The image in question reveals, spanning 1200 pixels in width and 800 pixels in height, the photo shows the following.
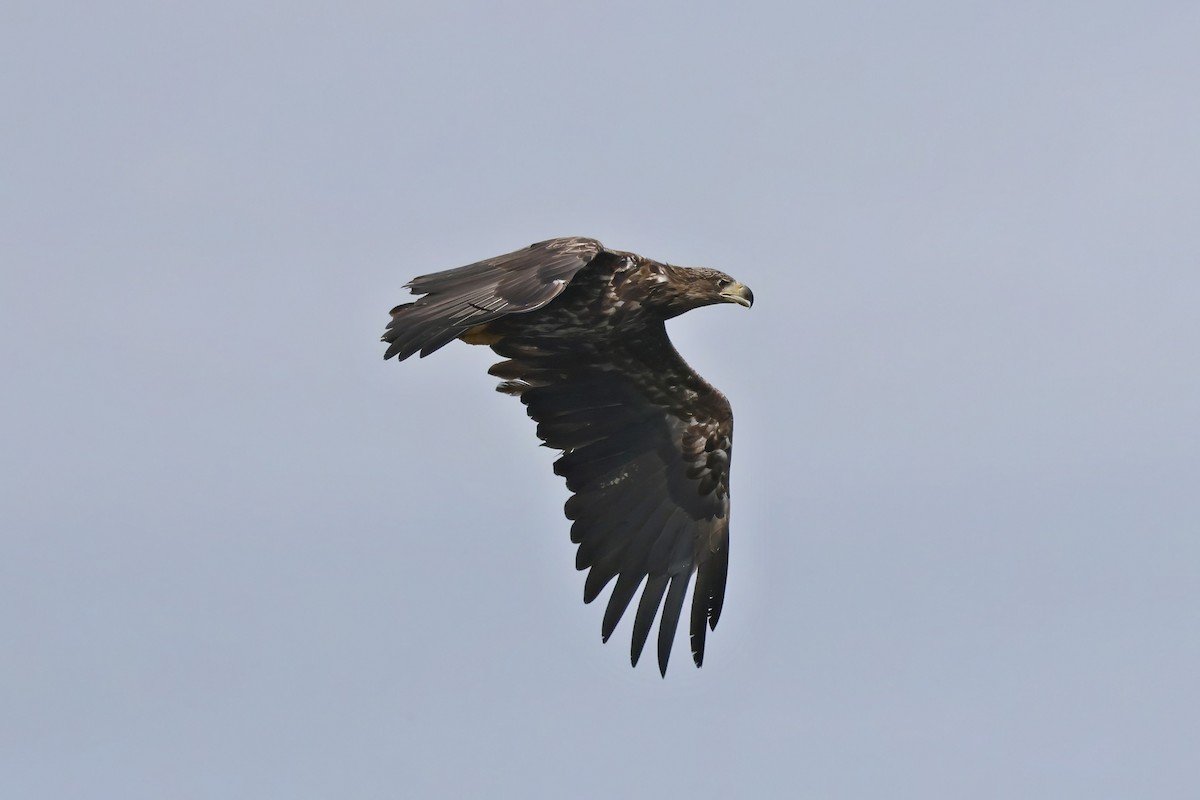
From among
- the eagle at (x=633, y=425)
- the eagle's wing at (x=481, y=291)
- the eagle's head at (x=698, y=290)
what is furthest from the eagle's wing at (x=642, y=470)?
the eagle's wing at (x=481, y=291)

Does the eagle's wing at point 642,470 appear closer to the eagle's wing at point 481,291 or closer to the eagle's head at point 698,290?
the eagle's head at point 698,290

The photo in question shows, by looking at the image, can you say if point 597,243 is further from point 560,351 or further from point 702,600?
point 702,600

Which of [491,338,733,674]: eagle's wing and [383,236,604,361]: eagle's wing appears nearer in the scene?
[383,236,604,361]: eagle's wing

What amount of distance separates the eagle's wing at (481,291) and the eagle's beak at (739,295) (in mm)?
1405

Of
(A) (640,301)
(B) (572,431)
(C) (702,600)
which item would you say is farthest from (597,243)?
(C) (702,600)

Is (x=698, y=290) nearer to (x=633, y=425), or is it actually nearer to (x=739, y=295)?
(x=739, y=295)

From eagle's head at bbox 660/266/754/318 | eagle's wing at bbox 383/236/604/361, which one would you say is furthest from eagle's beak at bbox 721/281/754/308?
eagle's wing at bbox 383/236/604/361

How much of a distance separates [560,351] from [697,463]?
1.91m

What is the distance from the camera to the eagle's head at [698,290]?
20016 millimetres

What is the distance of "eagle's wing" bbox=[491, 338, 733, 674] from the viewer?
20688mm

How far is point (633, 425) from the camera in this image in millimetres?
21219

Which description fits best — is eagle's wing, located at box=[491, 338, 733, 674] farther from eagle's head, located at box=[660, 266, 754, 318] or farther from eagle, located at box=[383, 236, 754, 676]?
eagle's head, located at box=[660, 266, 754, 318]

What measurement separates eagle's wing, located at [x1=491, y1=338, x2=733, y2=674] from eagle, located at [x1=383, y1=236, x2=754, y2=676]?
1cm

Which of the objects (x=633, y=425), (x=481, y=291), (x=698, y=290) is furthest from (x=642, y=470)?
(x=481, y=291)
